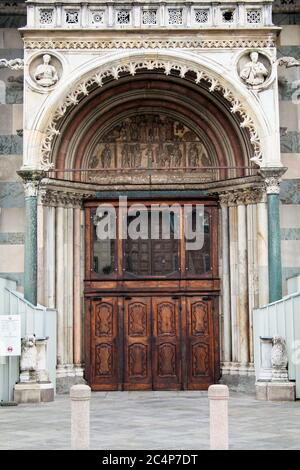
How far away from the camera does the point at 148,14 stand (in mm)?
17625

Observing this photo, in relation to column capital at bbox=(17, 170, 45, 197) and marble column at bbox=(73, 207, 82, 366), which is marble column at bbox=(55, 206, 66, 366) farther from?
column capital at bbox=(17, 170, 45, 197)

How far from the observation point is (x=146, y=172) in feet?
64.6

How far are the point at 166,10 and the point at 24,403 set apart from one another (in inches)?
336

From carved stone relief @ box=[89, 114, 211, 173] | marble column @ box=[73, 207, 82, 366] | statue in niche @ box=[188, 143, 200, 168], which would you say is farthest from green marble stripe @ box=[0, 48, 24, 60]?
statue in niche @ box=[188, 143, 200, 168]

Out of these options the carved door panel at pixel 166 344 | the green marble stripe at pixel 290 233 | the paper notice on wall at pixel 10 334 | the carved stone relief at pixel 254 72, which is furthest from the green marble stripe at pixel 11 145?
the green marble stripe at pixel 290 233

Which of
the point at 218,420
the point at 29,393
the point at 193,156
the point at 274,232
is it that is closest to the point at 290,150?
the point at 193,156

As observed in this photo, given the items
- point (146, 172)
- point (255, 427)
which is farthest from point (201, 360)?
point (255, 427)

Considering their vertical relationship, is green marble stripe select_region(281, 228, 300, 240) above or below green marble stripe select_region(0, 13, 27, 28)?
below

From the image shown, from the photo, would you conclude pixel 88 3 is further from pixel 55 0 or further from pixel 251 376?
pixel 251 376

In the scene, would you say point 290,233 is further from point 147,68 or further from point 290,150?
point 147,68

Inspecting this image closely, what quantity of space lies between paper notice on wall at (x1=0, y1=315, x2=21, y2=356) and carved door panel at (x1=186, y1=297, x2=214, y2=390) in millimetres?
4669

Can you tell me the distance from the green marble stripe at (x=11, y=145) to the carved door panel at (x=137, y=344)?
13.8 feet

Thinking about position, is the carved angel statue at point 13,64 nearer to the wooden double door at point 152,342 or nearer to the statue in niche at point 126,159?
the statue in niche at point 126,159

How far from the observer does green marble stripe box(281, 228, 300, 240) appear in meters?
18.8
